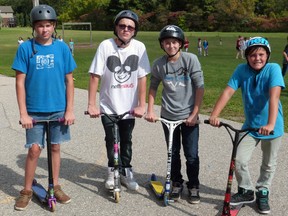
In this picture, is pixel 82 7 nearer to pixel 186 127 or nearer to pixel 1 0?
pixel 1 0

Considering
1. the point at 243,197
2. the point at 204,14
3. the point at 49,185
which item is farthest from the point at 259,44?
the point at 204,14

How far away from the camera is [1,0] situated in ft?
462

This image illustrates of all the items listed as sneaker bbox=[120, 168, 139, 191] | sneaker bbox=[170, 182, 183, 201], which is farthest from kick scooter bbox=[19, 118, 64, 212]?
sneaker bbox=[170, 182, 183, 201]

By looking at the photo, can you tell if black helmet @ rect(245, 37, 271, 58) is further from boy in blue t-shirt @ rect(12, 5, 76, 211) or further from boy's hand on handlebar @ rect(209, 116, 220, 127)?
boy in blue t-shirt @ rect(12, 5, 76, 211)

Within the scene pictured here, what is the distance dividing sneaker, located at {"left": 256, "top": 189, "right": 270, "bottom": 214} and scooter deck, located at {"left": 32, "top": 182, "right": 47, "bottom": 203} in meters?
2.23

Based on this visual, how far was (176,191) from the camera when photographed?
427 cm

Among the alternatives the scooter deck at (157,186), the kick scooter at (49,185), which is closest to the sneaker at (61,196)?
the kick scooter at (49,185)

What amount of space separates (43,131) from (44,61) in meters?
0.74

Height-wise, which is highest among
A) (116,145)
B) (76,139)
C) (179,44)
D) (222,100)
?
(179,44)

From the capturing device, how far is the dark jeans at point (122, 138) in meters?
4.34

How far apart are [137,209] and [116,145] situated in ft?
2.34

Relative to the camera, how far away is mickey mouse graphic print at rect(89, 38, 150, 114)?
4195mm

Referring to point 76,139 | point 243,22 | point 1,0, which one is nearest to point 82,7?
point 243,22

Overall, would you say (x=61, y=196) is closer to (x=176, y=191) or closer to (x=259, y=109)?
(x=176, y=191)
